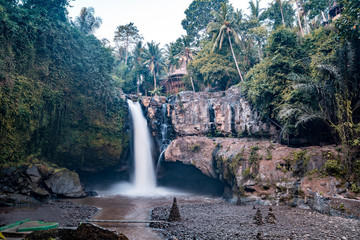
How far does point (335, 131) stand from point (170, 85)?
1268 inches

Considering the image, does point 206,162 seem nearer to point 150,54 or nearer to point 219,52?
point 219,52

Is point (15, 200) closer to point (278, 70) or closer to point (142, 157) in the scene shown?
point (142, 157)

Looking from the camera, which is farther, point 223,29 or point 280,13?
point 280,13

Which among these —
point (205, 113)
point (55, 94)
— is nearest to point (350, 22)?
point (205, 113)

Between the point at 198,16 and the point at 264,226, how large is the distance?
4784 cm

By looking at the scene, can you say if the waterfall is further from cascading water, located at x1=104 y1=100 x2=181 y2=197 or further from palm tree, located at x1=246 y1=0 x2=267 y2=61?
palm tree, located at x1=246 y1=0 x2=267 y2=61

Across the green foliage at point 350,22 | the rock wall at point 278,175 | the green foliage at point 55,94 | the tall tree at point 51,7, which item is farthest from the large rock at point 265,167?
the tall tree at point 51,7

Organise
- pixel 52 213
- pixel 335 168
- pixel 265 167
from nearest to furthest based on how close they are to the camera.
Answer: pixel 335 168, pixel 52 213, pixel 265 167

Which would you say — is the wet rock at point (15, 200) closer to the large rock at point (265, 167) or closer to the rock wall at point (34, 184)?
the rock wall at point (34, 184)

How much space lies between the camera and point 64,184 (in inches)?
711

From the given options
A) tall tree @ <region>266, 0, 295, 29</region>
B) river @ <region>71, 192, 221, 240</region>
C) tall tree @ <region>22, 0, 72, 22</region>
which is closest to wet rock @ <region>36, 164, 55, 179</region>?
river @ <region>71, 192, 221, 240</region>

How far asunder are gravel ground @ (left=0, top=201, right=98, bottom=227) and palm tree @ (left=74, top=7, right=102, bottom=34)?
87.5 feet

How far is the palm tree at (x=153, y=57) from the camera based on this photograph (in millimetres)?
43269

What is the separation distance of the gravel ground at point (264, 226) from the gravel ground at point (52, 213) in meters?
4.35
